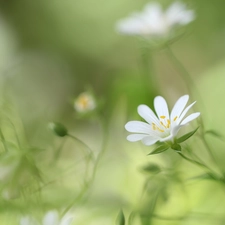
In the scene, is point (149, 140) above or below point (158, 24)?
below

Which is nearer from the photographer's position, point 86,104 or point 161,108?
point 161,108

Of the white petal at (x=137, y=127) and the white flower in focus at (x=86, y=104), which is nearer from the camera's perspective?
the white petal at (x=137, y=127)

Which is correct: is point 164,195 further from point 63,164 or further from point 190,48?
point 190,48

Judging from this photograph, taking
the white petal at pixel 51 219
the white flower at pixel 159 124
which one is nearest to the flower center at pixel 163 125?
the white flower at pixel 159 124

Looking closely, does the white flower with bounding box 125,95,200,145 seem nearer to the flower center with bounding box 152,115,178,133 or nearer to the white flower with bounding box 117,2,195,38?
the flower center with bounding box 152,115,178,133

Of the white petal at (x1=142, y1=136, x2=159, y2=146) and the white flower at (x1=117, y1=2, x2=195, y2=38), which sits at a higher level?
the white flower at (x1=117, y1=2, x2=195, y2=38)

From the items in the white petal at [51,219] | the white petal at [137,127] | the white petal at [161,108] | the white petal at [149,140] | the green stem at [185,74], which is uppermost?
the green stem at [185,74]

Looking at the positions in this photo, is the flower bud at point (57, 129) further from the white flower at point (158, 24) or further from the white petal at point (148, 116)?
the white flower at point (158, 24)

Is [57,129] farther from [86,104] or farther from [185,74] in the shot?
[185,74]

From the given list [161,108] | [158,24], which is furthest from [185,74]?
[161,108]

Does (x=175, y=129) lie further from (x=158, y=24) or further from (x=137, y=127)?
(x=158, y=24)

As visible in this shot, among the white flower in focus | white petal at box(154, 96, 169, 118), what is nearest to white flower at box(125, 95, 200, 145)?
white petal at box(154, 96, 169, 118)

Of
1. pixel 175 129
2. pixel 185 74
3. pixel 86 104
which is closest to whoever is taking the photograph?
pixel 175 129

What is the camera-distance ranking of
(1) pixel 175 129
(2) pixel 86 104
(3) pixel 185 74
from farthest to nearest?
(3) pixel 185 74 < (2) pixel 86 104 < (1) pixel 175 129
